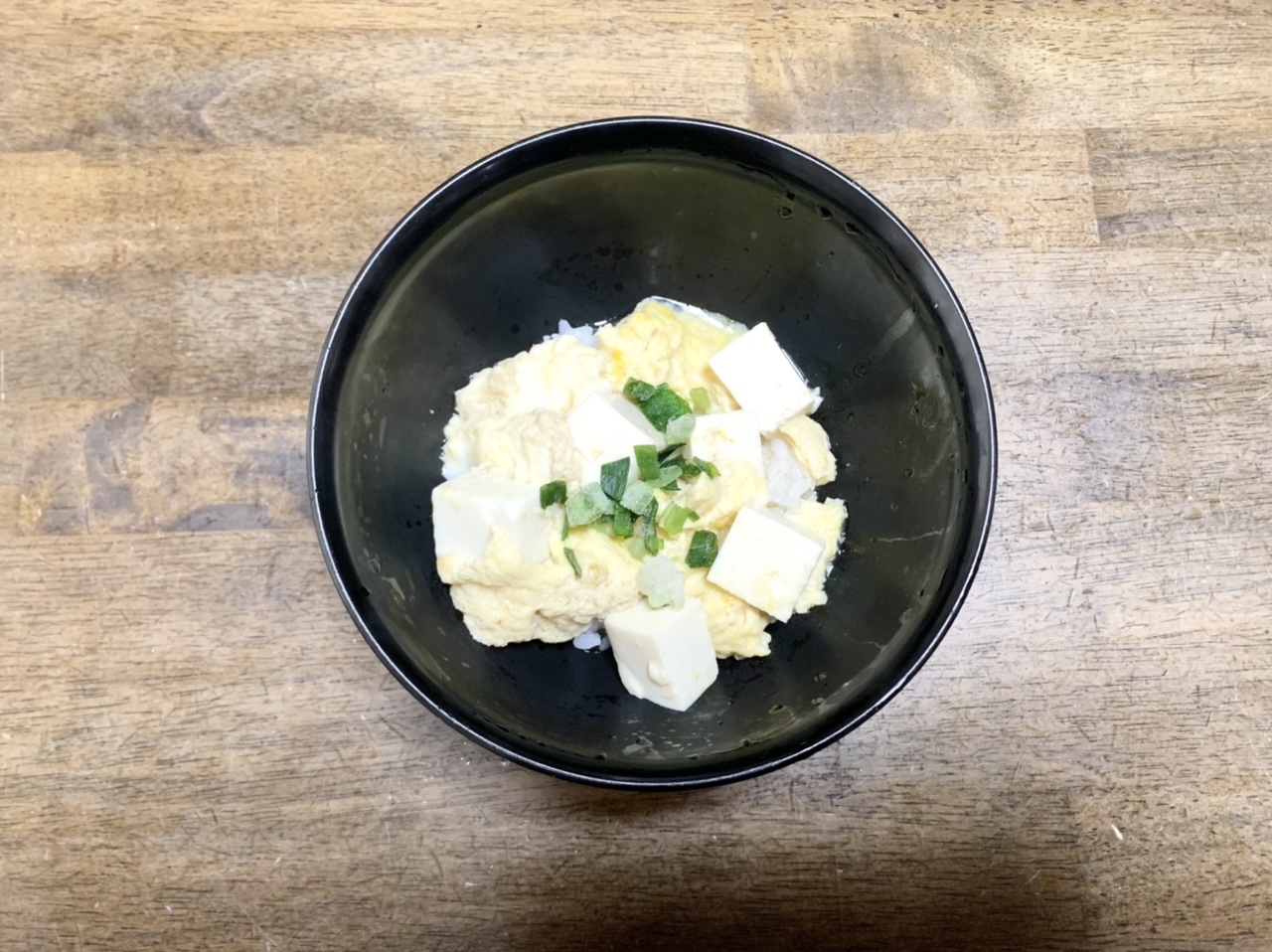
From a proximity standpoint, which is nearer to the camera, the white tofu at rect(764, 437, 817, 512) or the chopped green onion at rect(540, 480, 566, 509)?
the chopped green onion at rect(540, 480, 566, 509)

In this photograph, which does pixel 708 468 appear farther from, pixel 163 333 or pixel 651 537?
pixel 163 333

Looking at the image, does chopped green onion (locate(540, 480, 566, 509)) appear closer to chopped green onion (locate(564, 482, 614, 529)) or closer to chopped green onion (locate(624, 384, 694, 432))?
chopped green onion (locate(564, 482, 614, 529))

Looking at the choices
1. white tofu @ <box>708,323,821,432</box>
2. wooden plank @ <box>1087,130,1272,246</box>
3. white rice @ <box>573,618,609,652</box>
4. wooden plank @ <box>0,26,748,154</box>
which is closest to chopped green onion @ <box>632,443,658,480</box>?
white tofu @ <box>708,323,821,432</box>

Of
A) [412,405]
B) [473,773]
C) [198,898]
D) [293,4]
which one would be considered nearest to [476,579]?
[412,405]

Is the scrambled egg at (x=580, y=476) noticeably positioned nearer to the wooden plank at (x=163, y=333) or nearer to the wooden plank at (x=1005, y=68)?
the wooden plank at (x=163, y=333)

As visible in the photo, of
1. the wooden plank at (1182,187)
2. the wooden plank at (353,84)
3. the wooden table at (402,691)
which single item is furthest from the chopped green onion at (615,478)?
the wooden plank at (1182,187)

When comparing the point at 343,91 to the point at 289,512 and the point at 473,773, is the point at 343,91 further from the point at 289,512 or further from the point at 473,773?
the point at 473,773
